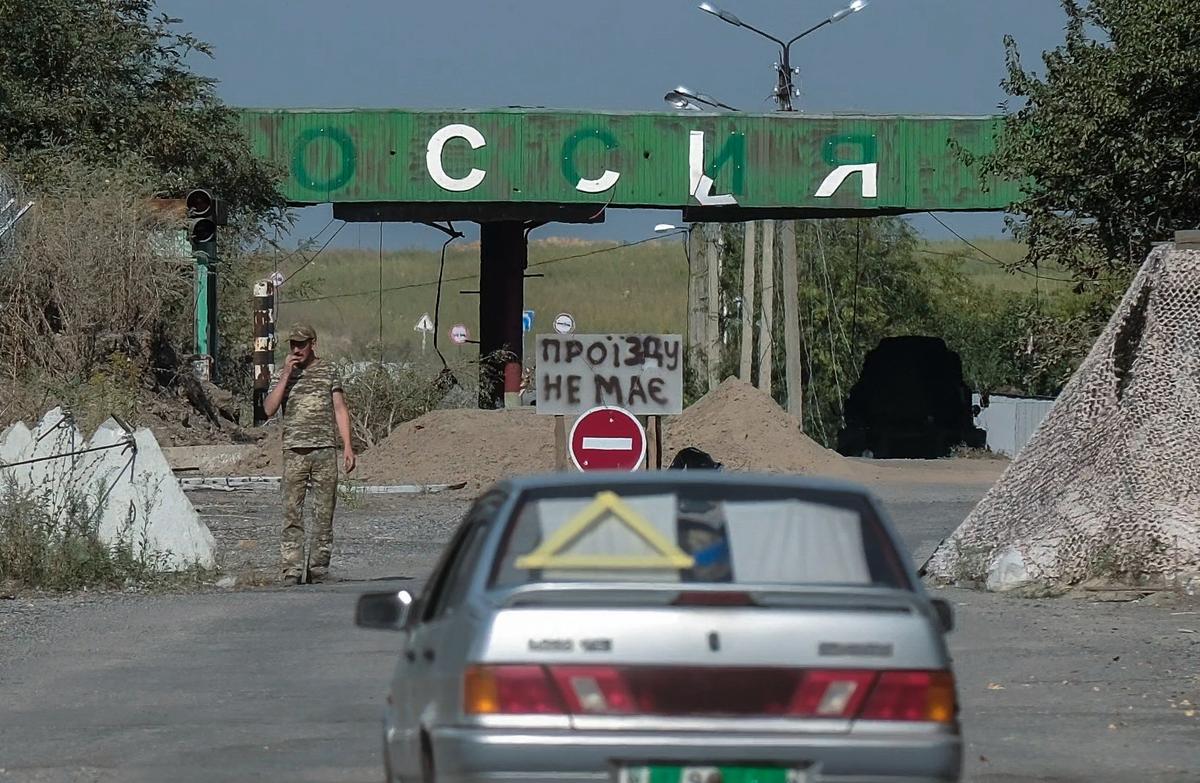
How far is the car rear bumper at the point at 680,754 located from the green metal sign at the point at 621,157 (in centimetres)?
3641

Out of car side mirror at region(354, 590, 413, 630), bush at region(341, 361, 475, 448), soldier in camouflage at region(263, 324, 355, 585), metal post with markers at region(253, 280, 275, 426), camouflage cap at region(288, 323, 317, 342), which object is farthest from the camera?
metal post with markers at region(253, 280, 275, 426)

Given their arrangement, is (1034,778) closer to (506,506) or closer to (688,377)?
(506,506)

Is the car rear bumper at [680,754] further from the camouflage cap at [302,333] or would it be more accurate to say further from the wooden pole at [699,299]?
the wooden pole at [699,299]

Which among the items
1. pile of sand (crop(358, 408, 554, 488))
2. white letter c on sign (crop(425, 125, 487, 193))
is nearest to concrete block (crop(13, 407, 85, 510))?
pile of sand (crop(358, 408, 554, 488))

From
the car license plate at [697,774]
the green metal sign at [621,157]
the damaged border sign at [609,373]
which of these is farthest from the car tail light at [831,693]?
the green metal sign at [621,157]

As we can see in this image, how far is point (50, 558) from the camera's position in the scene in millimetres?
15078

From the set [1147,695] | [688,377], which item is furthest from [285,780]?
[688,377]

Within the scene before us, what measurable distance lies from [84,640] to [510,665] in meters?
7.78

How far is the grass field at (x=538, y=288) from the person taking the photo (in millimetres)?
121438

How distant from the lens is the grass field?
398 feet

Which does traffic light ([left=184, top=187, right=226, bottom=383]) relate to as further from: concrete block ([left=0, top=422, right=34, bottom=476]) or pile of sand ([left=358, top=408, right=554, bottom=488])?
concrete block ([left=0, top=422, right=34, bottom=476])

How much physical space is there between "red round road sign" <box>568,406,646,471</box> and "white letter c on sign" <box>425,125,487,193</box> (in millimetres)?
26719

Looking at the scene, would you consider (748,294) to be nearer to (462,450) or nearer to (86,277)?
(462,450)

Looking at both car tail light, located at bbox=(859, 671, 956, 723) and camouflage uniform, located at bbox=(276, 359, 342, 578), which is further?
camouflage uniform, located at bbox=(276, 359, 342, 578)
